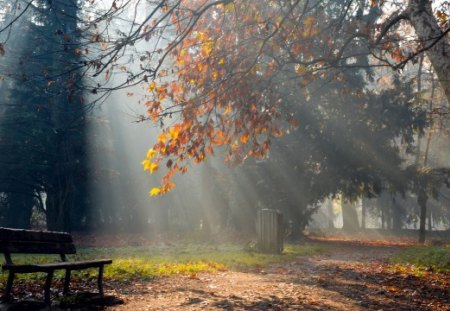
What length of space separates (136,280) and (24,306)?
11.7ft

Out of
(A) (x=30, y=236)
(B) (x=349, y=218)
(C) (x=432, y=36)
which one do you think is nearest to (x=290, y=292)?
(A) (x=30, y=236)

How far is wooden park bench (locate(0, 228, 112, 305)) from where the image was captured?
17.8 feet

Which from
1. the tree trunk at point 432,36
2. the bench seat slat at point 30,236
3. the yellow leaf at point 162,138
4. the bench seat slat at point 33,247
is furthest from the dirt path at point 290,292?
the tree trunk at point 432,36

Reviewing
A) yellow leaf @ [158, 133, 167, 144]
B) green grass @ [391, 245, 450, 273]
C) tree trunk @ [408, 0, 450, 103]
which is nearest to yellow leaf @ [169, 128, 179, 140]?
yellow leaf @ [158, 133, 167, 144]

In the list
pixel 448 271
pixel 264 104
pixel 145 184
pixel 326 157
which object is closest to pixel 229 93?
pixel 264 104

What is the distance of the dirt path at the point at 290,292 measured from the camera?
6.60 meters

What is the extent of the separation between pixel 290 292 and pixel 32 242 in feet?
14.0

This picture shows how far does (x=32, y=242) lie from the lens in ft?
20.9

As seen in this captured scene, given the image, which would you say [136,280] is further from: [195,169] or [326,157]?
[195,169]

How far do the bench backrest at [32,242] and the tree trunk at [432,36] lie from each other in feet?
22.2

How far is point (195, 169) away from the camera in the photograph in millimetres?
32375

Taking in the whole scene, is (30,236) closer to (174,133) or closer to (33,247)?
(33,247)

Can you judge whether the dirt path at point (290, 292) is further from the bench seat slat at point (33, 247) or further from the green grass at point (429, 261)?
the green grass at point (429, 261)

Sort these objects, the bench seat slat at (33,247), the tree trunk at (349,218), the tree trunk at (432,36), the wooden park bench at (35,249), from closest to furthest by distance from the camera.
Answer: the wooden park bench at (35,249) < the bench seat slat at (33,247) < the tree trunk at (432,36) < the tree trunk at (349,218)
